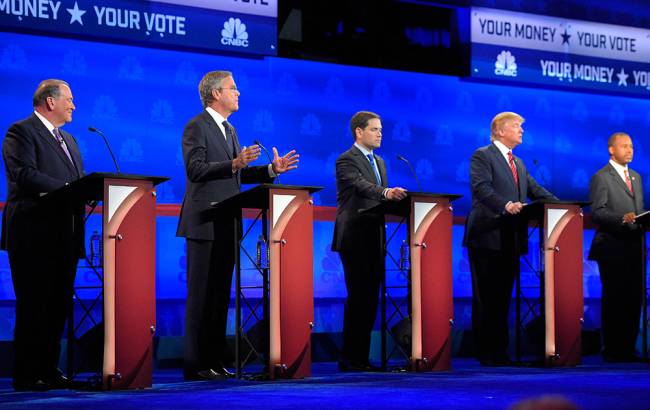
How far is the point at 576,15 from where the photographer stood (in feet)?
31.3

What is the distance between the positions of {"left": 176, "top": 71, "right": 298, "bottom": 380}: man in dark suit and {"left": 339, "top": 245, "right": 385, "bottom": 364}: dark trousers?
997mm

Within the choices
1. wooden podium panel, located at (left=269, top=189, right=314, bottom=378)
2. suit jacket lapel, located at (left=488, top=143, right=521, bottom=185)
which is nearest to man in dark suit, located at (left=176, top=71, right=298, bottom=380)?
wooden podium panel, located at (left=269, top=189, right=314, bottom=378)

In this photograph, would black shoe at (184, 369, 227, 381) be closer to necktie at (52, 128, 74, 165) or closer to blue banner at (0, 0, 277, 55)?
necktie at (52, 128, 74, 165)

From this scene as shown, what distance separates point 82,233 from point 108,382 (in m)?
0.84

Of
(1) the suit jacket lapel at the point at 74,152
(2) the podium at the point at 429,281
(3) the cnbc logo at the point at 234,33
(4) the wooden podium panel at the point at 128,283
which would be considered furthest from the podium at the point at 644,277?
(1) the suit jacket lapel at the point at 74,152

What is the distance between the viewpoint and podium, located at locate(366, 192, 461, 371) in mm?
6121

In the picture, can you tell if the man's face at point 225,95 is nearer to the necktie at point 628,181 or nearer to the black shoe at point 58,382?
the black shoe at point 58,382

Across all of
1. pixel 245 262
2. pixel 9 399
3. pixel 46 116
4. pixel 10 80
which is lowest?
pixel 9 399

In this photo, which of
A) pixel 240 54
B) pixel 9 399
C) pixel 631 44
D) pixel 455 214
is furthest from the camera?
pixel 631 44

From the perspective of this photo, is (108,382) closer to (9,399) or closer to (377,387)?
(9,399)

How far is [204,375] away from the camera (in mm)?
5594

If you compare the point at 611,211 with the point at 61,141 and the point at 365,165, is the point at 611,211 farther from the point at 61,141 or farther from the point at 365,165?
the point at 61,141

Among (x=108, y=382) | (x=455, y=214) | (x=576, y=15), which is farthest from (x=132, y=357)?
(x=576, y=15)

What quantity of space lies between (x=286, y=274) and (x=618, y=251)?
123 inches
